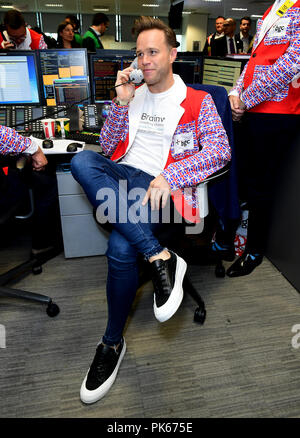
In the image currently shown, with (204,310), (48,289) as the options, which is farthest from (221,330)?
(48,289)

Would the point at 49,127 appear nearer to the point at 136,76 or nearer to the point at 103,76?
the point at 103,76

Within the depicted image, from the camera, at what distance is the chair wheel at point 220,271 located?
6.40 ft

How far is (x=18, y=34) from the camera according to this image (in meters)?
2.72

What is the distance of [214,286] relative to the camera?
188cm

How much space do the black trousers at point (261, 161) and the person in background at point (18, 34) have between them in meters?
2.00

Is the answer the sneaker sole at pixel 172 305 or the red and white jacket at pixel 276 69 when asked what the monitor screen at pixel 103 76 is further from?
the sneaker sole at pixel 172 305

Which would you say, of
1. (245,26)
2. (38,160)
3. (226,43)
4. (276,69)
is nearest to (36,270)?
(38,160)

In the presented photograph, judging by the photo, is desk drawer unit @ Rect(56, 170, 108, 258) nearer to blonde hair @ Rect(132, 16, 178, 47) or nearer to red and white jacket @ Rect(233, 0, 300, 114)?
blonde hair @ Rect(132, 16, 178, 47)

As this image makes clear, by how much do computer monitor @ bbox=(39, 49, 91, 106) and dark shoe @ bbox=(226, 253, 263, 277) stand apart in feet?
4.56

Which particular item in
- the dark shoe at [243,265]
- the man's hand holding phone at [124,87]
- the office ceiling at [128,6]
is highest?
the office ceiling at [128,6]

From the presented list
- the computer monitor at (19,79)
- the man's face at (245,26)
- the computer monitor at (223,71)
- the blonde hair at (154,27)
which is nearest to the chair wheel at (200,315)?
the blonde hair at (154,27)

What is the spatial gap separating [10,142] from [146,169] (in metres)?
0.60

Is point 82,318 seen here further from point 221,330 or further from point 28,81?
point 28,81

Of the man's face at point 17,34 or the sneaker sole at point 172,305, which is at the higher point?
the man's face at point 17,34
